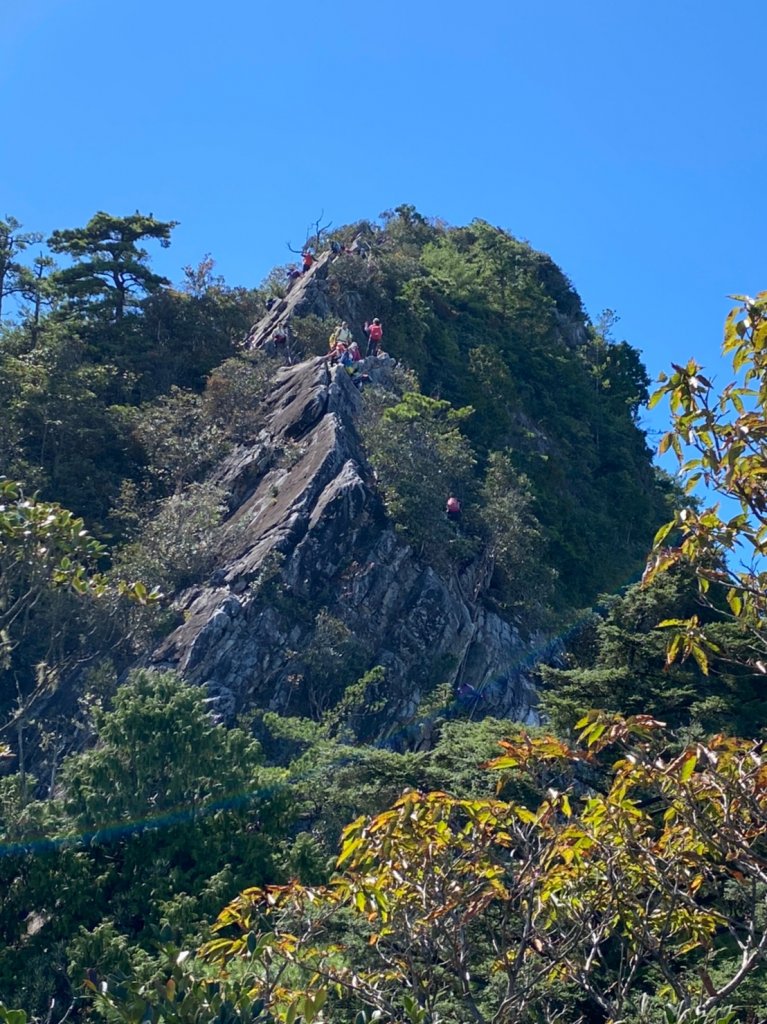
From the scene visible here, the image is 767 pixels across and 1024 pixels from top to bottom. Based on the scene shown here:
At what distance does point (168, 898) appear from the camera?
13.4m

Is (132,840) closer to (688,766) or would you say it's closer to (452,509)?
(688,766)

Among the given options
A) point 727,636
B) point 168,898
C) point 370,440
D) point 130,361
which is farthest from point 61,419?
point 727,636

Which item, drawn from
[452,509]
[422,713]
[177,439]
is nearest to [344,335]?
[177,439]

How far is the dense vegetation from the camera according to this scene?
6062mm

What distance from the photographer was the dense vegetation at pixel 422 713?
6.06 meters

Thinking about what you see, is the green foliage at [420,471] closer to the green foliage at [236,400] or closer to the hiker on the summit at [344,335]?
the green foliage at [236,400]

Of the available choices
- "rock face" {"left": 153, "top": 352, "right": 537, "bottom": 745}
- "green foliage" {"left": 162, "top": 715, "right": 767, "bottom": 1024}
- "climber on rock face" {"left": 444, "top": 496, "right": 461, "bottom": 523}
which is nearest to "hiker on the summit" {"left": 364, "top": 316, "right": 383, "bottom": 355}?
"rock face" {"left": 153, "top": 352, "right": 537, "bottom": 745}

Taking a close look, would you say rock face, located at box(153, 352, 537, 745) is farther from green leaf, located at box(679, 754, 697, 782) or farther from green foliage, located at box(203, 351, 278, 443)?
green leaf, located at box(679, 754, 697, 782)

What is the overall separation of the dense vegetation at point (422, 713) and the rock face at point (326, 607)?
20.2 inches

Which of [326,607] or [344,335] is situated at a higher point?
[344,335]

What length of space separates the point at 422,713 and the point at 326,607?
2752 mm

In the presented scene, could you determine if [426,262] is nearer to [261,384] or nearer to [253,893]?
[261,384]

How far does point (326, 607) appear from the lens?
22906 mm

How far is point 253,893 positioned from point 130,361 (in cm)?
2466
